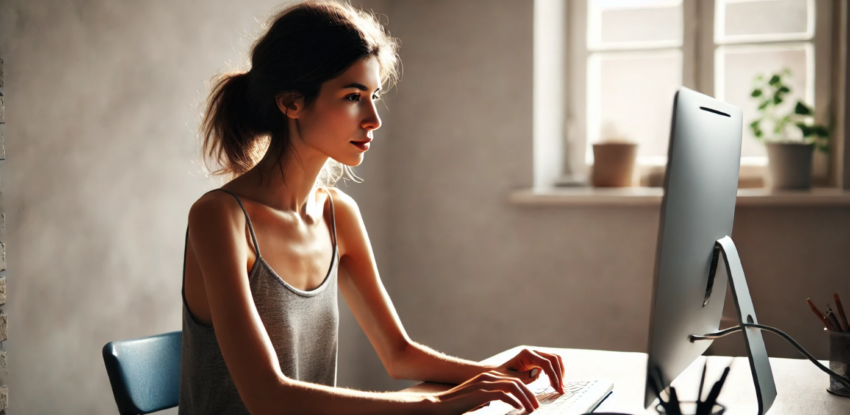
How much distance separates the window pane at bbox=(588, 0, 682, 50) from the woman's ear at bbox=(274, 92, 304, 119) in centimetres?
187

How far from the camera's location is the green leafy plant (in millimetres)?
2398

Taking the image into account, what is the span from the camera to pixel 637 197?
247 centimetres

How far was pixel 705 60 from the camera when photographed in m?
2.65

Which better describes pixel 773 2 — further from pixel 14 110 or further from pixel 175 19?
pixel 14 110

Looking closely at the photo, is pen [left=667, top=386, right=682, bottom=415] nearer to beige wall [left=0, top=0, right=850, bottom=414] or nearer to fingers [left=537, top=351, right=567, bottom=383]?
fingers [left=537, top=351, right=567, bottom=383]

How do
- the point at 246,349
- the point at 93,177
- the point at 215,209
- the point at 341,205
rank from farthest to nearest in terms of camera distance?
the point at 93,177 → the point at 341,205 → the point at 215,209 → the point at 246,349

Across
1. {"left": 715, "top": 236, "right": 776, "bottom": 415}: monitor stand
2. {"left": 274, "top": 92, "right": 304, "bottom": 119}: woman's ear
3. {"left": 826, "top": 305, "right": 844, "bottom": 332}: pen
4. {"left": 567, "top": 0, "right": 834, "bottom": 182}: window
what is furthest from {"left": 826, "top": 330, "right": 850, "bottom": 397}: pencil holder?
{"left": 567, "top": 0, "right": 834, "bottom": 182}: window

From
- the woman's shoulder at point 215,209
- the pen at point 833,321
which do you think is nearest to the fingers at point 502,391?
the woman's shoulder at point 215,209

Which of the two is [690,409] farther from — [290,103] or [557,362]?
[290,103]

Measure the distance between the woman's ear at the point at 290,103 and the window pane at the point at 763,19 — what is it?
1968 mm

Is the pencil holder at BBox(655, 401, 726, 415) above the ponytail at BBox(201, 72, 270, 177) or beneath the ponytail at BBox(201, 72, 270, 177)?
beneath

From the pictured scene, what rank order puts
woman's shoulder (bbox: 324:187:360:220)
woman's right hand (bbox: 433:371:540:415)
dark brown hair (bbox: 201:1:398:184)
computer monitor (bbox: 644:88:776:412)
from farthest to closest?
woman's shoulder (bbox: 324:187:360:220), dark brown hair (bbox: 201:1:398:184), woman's right hand (bbox: 433:371:540:415), computer monitor (bbox: 644:88:776:412)

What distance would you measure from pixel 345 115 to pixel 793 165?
182 cm

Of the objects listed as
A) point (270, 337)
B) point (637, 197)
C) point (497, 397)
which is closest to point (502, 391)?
point (497, 397)
